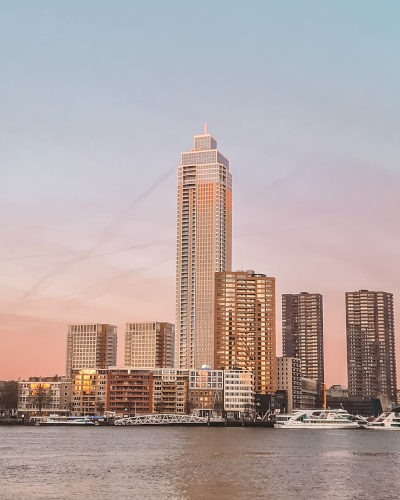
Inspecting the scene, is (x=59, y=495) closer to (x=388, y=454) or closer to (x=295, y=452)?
(x=295, y=452)

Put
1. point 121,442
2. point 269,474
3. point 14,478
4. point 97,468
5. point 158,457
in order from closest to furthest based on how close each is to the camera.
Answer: point 14,478
point 269,474
point 97,468
point 158,457
point 121,442

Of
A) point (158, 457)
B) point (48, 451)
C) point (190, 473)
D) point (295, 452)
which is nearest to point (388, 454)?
point (295, 452)

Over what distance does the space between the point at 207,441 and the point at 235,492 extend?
92.1m

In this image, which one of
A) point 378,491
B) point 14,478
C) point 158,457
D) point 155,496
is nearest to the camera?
point 155,496

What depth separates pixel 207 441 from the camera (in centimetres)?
17075

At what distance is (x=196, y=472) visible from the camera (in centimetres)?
10044

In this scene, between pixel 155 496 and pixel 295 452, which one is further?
pixel 295 452

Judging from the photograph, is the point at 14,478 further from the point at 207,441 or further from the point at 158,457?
the point at 207,441

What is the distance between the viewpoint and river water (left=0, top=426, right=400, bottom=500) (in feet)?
263

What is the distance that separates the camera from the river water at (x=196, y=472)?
263ft

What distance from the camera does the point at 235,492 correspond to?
8056 cm

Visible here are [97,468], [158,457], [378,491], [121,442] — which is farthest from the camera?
[121,442]

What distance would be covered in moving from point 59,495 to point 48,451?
65536 millimetres

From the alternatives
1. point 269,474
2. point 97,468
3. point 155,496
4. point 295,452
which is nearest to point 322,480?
point 269,474
